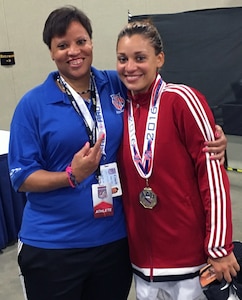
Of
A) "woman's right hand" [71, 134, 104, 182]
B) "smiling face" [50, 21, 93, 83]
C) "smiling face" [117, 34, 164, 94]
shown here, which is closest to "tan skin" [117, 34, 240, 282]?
"smiling face" [117, 34, 164, 94]

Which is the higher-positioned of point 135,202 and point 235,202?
point 135,202

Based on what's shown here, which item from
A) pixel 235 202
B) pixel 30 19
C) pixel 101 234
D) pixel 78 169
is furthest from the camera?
pixel 30 19

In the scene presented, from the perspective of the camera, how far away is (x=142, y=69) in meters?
1.33

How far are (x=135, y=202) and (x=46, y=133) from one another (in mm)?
350

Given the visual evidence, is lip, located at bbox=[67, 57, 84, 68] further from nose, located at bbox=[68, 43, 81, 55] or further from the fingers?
the fingers

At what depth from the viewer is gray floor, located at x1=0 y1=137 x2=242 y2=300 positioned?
9.08 ft

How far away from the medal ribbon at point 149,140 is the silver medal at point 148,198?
5 centimetres

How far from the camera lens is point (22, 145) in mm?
1313

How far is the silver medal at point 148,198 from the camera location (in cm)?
135

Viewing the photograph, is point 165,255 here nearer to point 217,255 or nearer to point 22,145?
point 217,255

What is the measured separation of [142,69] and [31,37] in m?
5.30

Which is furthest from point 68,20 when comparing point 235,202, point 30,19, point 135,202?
point 30,19

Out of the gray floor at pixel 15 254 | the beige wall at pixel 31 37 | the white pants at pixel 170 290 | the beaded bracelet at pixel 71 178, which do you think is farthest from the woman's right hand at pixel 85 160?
the beige wall at pixel 31 37

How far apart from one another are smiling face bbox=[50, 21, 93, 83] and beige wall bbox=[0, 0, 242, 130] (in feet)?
16.3
